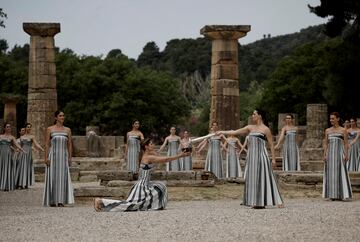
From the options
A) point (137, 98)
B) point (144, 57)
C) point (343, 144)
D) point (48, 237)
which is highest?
point (144, 57)

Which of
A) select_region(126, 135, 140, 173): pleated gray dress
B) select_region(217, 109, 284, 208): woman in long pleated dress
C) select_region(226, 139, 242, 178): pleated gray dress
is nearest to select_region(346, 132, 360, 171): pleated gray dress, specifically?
select_region(226, 139, 242, 178): pleated gray dress

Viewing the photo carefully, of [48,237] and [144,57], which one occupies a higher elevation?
[144,57]

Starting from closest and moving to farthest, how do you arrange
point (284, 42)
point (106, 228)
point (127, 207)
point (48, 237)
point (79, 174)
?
point (48, 237), point (106, 228), point (127, 207), point (79, 174), point (284, 42)

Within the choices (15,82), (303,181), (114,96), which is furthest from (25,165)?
(15,82)

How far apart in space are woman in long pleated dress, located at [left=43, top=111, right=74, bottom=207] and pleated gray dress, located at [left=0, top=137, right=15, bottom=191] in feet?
21.2

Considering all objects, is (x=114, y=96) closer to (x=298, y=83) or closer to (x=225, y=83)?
(x=298, y=83)

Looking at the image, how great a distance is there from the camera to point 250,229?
11281 millimetres

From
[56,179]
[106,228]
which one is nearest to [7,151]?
[56,179]

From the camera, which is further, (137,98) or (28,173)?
(137,98)

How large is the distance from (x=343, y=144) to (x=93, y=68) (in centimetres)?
4979

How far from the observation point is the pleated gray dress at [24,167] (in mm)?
23078

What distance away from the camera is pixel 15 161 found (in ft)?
76.4

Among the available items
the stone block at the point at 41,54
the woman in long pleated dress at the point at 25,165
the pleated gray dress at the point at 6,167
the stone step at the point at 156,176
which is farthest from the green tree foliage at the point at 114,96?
the stone step at the point at 156,176

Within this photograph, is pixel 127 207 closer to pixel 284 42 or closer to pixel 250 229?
pixel 250 229
